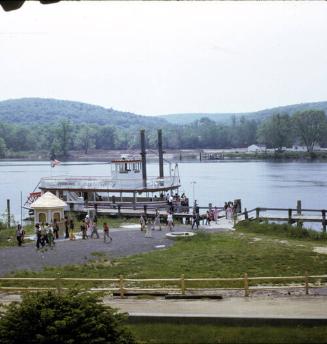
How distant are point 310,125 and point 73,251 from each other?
140 m

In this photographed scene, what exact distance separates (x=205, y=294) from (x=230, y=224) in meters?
21.6

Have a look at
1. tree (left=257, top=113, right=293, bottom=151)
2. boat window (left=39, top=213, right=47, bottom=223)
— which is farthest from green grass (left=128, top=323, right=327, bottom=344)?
tree (left=257, top=113, right=293, bottom=151)

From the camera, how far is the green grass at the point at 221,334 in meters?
11.4

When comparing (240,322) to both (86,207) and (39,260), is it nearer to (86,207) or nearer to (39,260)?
(39,260)

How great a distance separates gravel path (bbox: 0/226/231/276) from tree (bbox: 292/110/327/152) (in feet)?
431

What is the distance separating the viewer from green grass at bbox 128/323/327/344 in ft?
37.4

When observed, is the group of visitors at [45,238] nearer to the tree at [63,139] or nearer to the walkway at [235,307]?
the walkway at [235,307]

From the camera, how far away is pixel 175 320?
13133 mm

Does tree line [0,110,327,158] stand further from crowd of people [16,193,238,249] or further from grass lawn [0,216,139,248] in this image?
crowd of people [16,193,238,249]

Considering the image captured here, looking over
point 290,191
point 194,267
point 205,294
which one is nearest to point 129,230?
point 194,267

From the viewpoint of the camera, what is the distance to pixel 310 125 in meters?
158

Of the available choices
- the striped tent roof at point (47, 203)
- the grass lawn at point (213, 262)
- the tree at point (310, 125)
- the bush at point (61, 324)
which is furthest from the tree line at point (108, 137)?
the bush at point (61, 324)

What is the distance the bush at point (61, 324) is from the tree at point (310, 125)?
153 meters

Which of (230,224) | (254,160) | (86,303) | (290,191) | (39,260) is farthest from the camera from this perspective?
(254,160)
